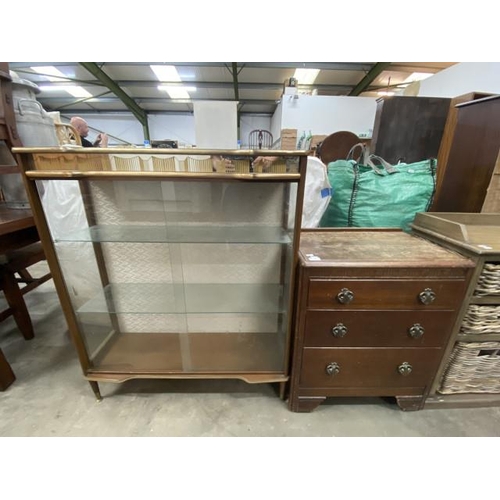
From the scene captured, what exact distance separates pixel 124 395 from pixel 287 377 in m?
0.83

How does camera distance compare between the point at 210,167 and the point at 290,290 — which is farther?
the point at 290,290

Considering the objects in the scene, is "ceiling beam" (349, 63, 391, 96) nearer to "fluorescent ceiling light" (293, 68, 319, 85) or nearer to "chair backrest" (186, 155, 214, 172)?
"fluorescent ceiling light" (293, 68, 319, 85)

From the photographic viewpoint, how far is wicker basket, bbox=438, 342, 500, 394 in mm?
1017

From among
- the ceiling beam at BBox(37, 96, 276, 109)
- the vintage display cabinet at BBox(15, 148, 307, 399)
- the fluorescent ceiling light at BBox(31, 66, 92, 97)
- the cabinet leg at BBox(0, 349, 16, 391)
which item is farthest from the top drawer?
the ceiling beam at BBox(37, 96, 276, 109)

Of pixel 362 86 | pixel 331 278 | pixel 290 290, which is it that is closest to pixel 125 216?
pixel 290 290

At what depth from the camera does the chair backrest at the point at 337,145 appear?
1958 mm

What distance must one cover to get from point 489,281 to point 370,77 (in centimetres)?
505

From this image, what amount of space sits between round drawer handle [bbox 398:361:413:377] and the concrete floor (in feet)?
0.81

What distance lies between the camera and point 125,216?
1132 millimetres

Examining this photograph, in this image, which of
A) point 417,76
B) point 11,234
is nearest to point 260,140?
point 11,234

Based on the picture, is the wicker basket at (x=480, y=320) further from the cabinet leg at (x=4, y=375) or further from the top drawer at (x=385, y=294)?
the cabinet leg at (x=4, y=375)

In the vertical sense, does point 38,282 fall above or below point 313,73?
below
